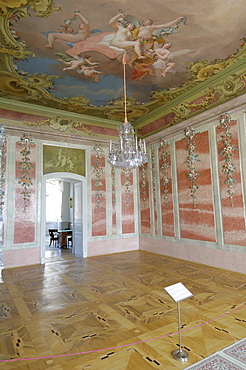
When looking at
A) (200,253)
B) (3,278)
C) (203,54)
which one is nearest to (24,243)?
(3,278)

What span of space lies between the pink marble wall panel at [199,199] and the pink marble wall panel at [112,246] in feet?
7.45

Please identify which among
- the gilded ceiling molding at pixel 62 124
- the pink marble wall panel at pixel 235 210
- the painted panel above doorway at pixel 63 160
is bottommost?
the pink marble wall panel at pixel 235 210

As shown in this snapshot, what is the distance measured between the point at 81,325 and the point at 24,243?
4.38 meters

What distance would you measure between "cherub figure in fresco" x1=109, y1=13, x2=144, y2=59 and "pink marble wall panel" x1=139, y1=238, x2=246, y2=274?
4826 mm

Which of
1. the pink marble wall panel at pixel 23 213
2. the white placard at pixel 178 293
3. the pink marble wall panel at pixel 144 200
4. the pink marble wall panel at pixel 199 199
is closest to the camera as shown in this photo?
the white placard at pixel 178 293

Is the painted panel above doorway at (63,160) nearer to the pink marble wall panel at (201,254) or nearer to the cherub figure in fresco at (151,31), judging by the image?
the pink marble wall panel at (201,254)

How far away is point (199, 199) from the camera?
21.7 feet

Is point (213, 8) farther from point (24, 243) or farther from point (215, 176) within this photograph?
point (24, 243)

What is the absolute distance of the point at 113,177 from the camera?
8750mm

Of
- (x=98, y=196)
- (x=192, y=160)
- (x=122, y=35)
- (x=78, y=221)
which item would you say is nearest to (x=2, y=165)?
(x=78, y=221)

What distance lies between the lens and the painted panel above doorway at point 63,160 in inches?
302

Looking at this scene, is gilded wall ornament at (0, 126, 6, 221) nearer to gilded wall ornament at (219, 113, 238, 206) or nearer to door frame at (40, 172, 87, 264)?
door frame at (40, 172, 87, 264)

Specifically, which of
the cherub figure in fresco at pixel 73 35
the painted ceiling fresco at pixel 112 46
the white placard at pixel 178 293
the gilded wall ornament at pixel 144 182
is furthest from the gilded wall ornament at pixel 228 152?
the white placard at pixel 178 293

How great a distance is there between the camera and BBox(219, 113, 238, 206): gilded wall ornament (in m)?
5.82
